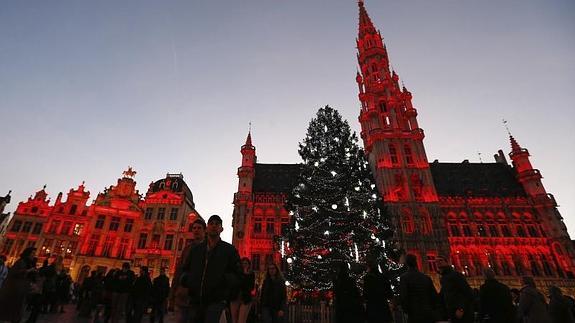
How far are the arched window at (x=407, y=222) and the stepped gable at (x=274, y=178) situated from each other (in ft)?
44.5

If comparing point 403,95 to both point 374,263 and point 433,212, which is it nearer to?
point 433,212

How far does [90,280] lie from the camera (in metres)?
12.3

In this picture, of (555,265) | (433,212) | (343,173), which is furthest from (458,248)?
(343,173)

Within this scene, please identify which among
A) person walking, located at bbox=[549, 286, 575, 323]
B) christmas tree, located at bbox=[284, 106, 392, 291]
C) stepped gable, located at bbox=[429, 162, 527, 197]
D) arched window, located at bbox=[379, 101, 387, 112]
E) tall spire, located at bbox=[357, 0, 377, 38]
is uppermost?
tall spire, located at bbox=[357, 0, 377, 38]

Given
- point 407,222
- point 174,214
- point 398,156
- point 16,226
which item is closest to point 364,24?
point 398,156

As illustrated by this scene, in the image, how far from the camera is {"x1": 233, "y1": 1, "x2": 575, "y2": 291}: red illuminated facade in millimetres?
31484

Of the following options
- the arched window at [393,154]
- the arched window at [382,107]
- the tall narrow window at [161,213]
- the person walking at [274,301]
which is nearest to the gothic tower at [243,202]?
the tall narrow window at [161,213]

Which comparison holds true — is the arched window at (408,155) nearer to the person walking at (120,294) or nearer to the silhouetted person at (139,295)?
the silhouetted person at (139,295)

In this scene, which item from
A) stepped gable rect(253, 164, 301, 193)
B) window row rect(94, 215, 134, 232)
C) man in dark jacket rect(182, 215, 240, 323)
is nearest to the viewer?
man in dark jacket rect(182, 215, 240, 323)

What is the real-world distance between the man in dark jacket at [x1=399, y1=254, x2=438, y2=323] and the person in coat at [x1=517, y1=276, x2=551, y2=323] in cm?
286

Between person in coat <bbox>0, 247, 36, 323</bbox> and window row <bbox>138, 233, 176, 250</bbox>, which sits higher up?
window row <bbox>138, 233, 176, 250</bbox>

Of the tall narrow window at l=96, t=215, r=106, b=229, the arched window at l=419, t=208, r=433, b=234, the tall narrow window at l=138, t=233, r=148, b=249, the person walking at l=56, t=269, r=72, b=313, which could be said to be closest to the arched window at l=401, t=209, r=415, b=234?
the arched window at l=419, t=208, r=433, b=234

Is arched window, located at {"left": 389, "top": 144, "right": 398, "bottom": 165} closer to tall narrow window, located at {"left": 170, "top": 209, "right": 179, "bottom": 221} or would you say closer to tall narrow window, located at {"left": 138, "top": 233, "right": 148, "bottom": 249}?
tall narrow window, located at {"left": 170, "top": 209, "right": 179, "bottom": 221}

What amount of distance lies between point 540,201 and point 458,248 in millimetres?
12216
